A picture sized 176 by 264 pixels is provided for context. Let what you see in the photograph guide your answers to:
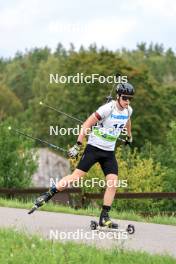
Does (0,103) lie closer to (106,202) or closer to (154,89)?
(154,89)

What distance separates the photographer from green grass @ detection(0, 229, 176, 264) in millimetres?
7637

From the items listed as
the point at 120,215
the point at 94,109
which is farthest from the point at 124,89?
the point at 94,109

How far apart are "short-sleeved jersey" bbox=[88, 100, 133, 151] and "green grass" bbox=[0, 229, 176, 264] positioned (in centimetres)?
215

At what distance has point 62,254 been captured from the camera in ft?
25.8

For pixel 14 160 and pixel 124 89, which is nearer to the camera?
pixel 124 89

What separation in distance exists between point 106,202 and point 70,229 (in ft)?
2.29

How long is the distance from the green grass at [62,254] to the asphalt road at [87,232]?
1.54 feet

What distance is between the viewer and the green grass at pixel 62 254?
7.64 meters

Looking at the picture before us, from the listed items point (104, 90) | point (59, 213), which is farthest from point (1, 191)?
point (104, 90)

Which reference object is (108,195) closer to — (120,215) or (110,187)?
(110,187)

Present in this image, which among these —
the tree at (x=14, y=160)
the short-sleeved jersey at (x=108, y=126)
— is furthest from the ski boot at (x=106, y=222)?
the tree at (x=14, y=160)

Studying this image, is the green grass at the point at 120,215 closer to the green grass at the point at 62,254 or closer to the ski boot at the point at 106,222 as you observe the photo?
the ski boot at the point at 106,222

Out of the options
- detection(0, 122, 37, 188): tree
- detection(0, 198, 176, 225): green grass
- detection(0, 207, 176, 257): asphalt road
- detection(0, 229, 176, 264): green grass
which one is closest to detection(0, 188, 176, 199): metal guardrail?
detection(0, 198, 176, 225): green grass

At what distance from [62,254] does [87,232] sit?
2493 mm
